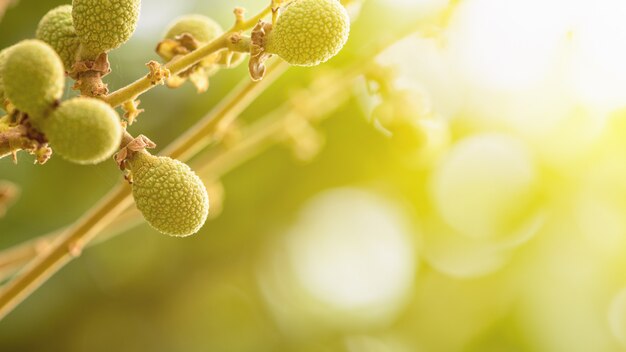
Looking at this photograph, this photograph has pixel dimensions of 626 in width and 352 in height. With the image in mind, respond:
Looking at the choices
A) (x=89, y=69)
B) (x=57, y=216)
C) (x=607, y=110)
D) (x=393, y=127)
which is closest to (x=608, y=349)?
(x=607, y=110)

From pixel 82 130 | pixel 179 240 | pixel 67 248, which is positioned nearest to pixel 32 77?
pixel 82 130

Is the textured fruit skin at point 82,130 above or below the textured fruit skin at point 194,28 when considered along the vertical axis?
below

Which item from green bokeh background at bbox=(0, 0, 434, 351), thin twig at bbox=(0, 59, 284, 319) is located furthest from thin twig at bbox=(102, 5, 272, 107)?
green bokeh background at bbox=(0, 0, 434, 351)

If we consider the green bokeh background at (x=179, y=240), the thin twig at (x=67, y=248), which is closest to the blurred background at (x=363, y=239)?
the green bokeh background at (x=179, y=240)

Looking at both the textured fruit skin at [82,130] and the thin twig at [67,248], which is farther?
Answer: the thin twig at [67,248]

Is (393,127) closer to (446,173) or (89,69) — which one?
(89,69)

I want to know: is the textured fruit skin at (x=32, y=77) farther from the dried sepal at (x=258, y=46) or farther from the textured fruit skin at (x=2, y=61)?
the dried sepal at (x=258, y=46)
